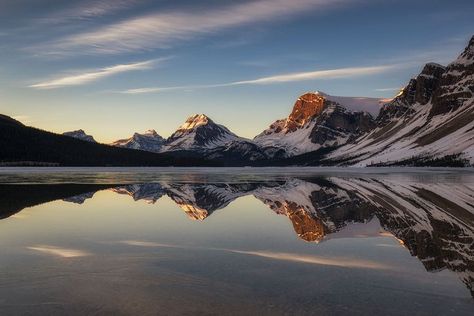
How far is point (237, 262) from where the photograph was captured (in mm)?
18734

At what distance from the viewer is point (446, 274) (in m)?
16.9

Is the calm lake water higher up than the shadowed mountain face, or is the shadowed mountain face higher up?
the shadowed mountain face

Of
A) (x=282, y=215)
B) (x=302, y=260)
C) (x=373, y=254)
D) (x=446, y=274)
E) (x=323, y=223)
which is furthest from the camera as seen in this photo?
(x=282, y=215)

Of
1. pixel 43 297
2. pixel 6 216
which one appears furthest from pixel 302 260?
pixel 6 216

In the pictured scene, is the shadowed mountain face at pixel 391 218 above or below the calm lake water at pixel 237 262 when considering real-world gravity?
above

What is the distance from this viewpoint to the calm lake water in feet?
43.2

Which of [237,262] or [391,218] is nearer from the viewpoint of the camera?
[237,262]

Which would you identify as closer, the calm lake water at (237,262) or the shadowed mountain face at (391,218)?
the calm lake water at (237,262)

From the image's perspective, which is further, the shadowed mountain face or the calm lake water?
the shadowed mountain face

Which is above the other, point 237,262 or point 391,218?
point 391,218

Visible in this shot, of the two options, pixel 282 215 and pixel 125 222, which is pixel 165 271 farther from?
pixel 282 215

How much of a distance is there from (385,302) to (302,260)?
20.2 ft

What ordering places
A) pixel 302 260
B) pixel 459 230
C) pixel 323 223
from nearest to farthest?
pixel 302 260 < pixel 459 230 < pixel 323 223

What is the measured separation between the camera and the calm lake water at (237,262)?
13.2 meters
